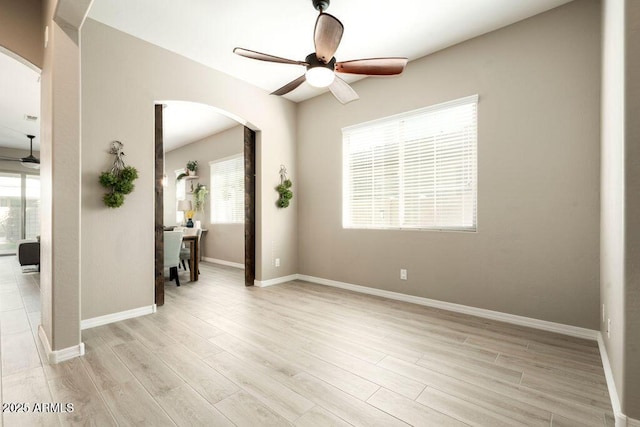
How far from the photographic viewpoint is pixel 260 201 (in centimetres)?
448

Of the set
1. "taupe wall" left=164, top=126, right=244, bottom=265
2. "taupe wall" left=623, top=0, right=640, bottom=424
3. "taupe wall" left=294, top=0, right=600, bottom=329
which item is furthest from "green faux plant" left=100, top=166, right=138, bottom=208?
"taupe wall" left=623, top=0, right=640, bottom=424

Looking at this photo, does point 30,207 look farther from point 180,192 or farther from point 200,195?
point 200,195

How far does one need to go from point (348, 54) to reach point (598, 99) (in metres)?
2.47

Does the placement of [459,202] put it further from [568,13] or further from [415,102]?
[568,13]

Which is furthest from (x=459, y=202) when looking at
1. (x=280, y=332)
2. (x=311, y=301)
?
(x=280, y=332)

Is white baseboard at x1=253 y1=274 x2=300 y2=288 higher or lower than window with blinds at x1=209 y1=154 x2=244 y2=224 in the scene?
lower

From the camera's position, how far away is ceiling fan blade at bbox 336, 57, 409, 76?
241 cm

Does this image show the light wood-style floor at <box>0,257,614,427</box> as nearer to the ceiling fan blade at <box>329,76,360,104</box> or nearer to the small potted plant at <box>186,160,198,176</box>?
the ceiling fan blade at <box>329,76,360,104</box>

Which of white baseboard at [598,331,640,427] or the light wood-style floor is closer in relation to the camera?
white baseboard at [598,331,640,427]

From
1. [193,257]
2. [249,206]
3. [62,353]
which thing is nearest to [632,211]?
[62,353]

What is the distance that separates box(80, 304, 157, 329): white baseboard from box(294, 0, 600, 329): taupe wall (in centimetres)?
288

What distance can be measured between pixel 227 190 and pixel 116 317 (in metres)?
3.94

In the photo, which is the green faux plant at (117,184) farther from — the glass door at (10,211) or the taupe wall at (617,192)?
the glass door at (10,211)

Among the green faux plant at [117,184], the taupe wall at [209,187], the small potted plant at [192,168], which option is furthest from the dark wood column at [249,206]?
the small potted plant at [192,168]
